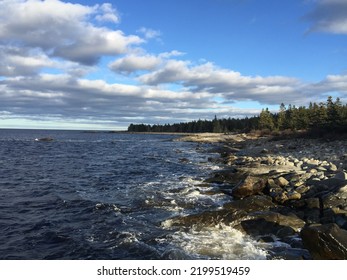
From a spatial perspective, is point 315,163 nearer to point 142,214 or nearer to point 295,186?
point 295,186

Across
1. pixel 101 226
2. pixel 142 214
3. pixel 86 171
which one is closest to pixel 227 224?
pixel 142 214

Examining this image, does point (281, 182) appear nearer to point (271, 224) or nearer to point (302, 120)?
point (271, 224)

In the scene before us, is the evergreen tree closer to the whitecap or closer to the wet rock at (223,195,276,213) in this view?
the wet rock at (223,195,276,213)

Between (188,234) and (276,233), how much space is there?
3.69 meters

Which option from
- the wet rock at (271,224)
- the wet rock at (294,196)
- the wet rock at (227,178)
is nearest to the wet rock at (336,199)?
the wet rock at (294,196)

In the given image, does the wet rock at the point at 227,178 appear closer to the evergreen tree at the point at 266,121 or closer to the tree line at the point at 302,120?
the tree line at the point at 302,120

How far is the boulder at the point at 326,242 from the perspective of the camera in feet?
33.9

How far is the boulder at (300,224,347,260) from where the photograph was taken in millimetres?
10336

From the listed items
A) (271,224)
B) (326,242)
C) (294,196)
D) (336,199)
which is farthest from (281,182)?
(326,242)

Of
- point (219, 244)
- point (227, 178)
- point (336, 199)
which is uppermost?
point (336, 199)

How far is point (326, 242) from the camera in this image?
10570 millimetres

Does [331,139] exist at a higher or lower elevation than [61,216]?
higher

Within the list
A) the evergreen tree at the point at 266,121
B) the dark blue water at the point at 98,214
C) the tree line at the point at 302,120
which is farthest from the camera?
the evergreen tree at the point at 266,121

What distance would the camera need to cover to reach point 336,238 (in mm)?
10422
